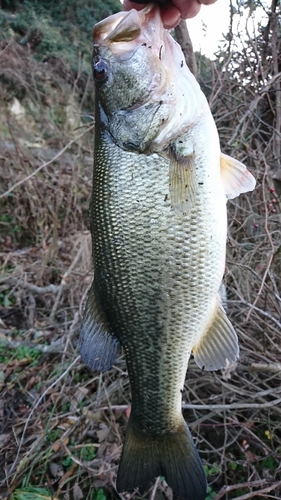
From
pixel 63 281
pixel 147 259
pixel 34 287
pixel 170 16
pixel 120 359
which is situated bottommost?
pixel 34 287

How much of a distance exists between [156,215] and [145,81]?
460mm

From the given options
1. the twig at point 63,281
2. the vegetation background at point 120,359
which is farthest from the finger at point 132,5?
the twig at point 63,281

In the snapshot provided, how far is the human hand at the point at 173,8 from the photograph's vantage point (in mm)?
1450

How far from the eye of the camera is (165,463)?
5.09 feet

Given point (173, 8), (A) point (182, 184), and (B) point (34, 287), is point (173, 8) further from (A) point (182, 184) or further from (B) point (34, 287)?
(B) point (34, 287)

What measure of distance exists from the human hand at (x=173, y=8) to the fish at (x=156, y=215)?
7 centimetres

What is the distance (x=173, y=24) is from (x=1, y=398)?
316 cm

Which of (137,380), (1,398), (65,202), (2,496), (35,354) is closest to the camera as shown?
(137,380)

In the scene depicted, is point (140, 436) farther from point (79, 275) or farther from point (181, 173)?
point (79, 275)

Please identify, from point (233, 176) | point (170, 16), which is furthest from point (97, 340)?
point (170, 16)

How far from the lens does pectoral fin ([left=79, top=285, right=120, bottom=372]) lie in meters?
1.47

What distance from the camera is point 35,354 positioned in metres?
3.93

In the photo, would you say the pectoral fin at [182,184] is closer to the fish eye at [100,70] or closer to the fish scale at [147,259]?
the fish scale at [147,259]

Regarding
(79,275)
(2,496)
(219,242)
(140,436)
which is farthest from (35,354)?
(219,242)
